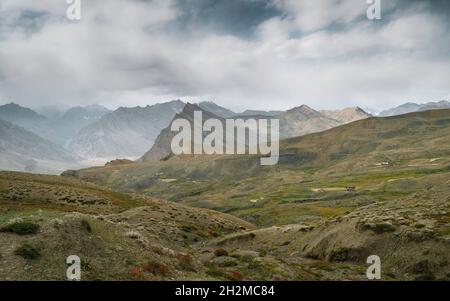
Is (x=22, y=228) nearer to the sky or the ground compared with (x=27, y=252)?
nearer to the sky

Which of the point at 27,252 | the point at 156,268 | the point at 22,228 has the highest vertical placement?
the point at 22,228

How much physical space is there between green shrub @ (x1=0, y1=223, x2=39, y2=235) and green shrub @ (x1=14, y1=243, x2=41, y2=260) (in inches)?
99.7

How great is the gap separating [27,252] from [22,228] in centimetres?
383

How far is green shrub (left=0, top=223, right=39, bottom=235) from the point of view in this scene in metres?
30.4

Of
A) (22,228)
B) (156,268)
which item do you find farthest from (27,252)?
(156,268)

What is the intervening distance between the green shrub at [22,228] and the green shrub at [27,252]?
2.53 meters

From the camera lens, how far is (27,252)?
27484 millimetres

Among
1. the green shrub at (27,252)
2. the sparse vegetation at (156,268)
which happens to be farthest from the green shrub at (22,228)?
the sparse vegetation at (156,268)

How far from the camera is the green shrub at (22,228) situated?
30.4 m

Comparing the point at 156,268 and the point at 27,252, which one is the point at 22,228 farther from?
the point at 156,268
